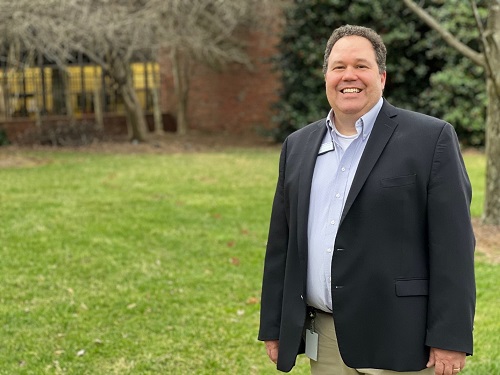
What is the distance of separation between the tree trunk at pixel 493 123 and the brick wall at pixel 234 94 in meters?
13.7

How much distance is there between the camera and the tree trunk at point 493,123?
319 inches

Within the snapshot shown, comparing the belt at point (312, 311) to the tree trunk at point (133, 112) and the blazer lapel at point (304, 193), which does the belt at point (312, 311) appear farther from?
the tree trunk at point (133, 112)

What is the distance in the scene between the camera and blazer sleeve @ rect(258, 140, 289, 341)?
9.82 feet

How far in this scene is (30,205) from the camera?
10109mm

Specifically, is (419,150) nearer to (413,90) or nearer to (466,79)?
(466,79)

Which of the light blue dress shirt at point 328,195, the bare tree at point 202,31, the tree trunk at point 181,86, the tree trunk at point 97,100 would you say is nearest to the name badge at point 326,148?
the light blue dress shirt at point 328,195

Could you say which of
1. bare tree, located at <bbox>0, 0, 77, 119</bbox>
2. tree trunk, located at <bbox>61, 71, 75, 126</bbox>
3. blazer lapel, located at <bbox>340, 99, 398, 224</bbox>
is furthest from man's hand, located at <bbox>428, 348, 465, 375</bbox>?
tree trunk, located at <bbox>61, 71, 75, 126</bbox>

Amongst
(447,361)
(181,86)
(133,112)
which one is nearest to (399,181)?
(447,361)

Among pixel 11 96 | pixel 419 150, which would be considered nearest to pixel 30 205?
pixel 419 150

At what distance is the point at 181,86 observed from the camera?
22.4m

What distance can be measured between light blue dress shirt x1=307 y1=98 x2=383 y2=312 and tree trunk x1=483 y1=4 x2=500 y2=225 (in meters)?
6.00

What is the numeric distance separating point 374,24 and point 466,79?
10.1 ft

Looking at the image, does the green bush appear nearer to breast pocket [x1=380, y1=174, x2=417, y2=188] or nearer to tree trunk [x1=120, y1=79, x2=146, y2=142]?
tree trunk [x1=120, y1=79, x2=146, y2=142]

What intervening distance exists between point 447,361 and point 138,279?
4.75 m
